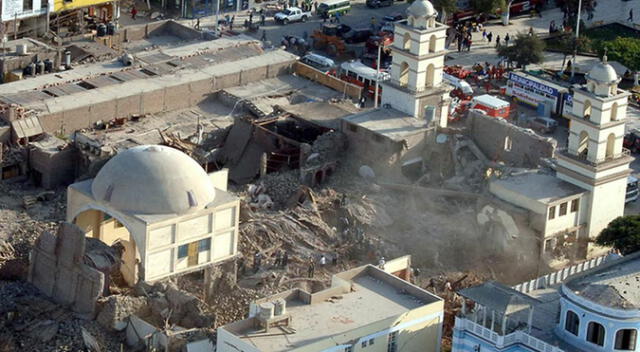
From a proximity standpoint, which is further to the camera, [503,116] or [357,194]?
[503,116]

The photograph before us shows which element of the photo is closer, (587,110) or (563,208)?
(563,208)

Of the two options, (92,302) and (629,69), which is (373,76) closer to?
(629,69)

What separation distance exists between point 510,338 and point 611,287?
12.7ft

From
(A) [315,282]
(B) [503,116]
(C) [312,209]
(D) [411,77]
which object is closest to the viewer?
(A) [315,282]

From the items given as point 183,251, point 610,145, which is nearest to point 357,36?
point 610,145

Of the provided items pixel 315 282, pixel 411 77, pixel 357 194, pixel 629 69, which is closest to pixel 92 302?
pixel 315 282

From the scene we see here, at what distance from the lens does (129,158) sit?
7600 cm

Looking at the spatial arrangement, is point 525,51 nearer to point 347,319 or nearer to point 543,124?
point 543,124

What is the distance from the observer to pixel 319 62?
103500mm

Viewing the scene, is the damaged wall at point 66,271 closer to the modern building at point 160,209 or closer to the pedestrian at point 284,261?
the modern building at point 160,209

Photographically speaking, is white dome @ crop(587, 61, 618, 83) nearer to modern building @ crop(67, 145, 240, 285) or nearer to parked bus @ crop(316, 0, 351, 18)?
modern building @ crop(67, 145, 240, 285)

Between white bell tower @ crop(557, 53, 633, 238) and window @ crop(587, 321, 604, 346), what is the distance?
17174 mm

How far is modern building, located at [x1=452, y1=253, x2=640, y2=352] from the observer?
2576 inches

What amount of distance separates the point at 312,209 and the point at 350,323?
14.5 meters
